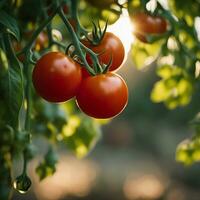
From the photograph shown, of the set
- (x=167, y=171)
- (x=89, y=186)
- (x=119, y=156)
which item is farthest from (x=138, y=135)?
(x=89, y=186)

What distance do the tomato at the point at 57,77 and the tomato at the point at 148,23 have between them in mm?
431

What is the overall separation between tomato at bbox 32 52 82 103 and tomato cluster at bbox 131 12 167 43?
→ 1.42ft

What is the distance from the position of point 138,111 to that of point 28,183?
8.81 m

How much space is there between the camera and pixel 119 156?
10.5 metres

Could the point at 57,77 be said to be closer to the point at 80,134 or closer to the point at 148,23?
the point at 148,23

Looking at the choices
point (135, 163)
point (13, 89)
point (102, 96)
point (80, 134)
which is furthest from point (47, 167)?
point (135, 163)

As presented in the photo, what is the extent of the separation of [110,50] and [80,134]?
81 centimetres

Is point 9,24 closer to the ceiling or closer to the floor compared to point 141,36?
closer to the ceiling

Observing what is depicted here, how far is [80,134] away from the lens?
6.23 feet

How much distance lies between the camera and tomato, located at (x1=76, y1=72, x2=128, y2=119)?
3.36ft

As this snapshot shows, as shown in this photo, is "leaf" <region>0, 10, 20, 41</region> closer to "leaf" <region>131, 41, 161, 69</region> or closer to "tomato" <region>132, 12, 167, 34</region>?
"tomato" <region>132, 12, 167, 34</region>

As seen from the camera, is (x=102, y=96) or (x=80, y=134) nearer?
(x=102, y=96)

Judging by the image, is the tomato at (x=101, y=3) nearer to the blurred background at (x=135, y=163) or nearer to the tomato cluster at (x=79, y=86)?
the tomato cluster at (x=79, y=86)

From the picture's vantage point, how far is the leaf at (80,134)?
1.90m
